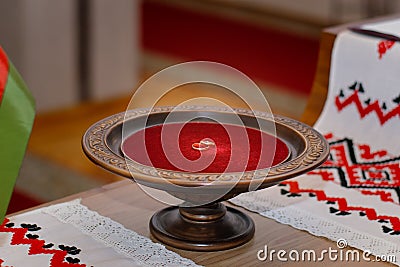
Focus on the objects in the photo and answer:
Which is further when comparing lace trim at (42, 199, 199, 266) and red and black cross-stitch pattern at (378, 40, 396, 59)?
red and black cross-stitch pattern at (378, 40, 396, 59)

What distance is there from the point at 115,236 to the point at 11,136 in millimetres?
249

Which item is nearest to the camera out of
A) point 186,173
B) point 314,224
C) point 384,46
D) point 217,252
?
point 186,173

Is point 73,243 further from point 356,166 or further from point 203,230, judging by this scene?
point 356,166

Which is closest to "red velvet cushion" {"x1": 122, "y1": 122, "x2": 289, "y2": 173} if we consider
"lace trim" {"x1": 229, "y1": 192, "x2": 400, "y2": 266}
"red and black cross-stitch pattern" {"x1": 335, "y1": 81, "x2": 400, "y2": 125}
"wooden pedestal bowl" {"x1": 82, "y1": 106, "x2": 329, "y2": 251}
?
"wooden pedestal bowl" {"x1": 82, "y1": 106, "x2": 329, "y2": 251}

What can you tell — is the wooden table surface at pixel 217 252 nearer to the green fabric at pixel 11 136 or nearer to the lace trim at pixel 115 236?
the lace trim at pixel 115 236

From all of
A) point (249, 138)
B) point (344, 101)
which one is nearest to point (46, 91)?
point (344, 101)

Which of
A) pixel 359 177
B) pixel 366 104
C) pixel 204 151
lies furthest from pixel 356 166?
A: pixel 204 151

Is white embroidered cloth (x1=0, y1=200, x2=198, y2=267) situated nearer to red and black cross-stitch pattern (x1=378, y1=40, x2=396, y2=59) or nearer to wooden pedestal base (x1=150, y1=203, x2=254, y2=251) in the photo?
wooden pedestal base (x1=150, y1=203, x2=254, y2=251)

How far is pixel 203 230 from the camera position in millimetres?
1325

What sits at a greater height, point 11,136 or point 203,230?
point 11,136

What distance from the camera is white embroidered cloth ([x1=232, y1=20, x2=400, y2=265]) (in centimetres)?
141

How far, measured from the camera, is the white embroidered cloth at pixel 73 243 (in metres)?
1.27

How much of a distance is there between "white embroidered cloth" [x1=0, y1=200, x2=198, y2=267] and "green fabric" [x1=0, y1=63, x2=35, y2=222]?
79 millimetres

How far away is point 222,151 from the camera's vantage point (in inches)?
52.5
